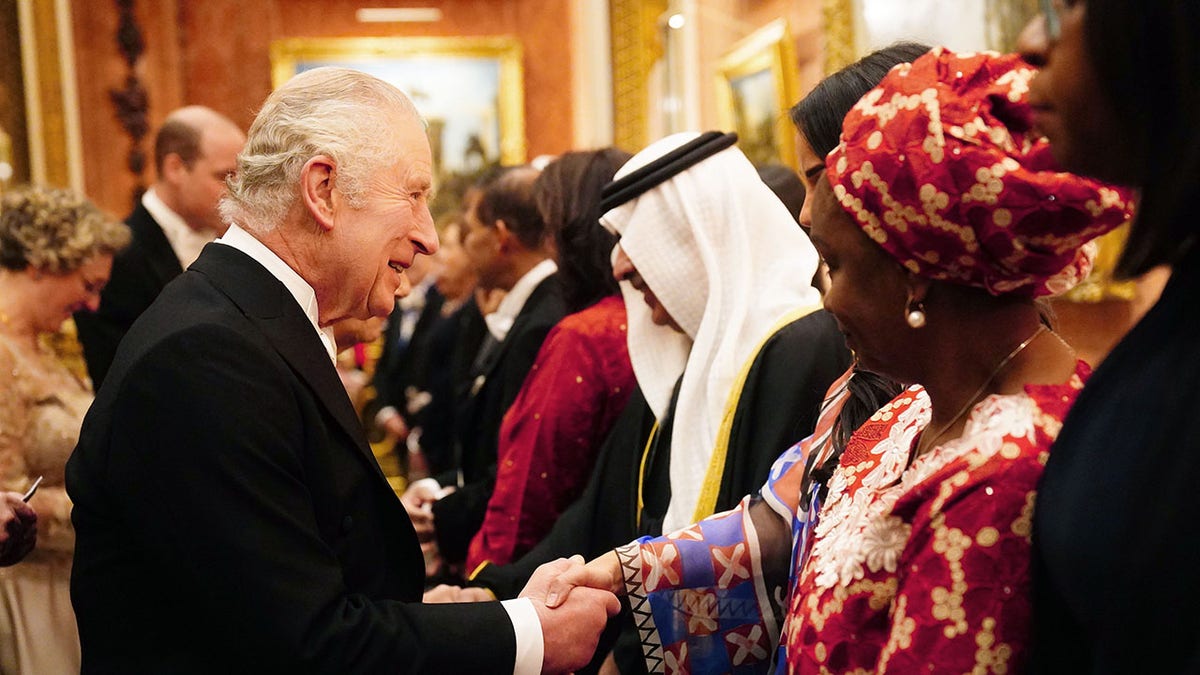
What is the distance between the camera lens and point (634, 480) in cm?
316

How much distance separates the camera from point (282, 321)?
207 cm

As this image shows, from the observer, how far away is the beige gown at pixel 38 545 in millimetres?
3668

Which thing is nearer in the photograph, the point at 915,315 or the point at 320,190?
the point at 915,315

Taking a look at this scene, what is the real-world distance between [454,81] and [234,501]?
990cm

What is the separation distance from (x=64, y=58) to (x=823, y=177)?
8.43m

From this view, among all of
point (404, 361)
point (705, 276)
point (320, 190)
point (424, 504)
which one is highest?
point (320, 190)

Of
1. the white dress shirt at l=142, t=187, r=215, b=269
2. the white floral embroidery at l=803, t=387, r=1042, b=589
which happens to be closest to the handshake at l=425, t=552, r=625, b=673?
the white floral embroidery at l=803, t=387, r=1042, b=589

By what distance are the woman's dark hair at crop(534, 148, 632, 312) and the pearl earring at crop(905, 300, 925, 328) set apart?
7.37 ft

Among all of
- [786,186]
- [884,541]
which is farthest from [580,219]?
[884,541]

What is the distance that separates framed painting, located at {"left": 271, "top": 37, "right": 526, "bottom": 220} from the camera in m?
11.1

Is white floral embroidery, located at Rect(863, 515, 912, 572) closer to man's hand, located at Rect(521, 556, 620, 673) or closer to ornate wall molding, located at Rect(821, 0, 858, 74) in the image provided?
man's hand, located at Rect(521, 556, 620, 673)

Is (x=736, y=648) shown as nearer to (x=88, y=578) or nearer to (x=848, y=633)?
(x=848, y=633)

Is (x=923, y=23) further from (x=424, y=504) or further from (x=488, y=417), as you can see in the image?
(x=424, y=504)

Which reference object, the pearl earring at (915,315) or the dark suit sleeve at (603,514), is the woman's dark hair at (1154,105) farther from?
the dark suit sleeve at (603,514)
